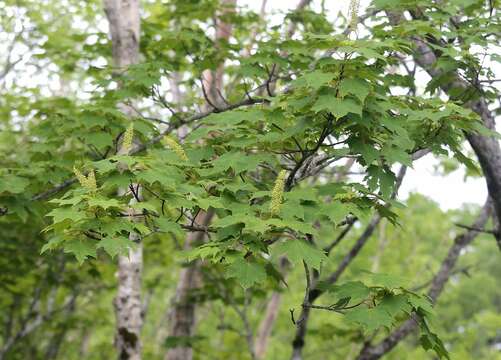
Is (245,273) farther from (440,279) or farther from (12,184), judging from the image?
(440,279)

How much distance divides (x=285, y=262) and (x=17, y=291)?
4291mm

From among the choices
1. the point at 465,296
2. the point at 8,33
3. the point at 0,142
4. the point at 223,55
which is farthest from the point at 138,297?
the point at 465,296

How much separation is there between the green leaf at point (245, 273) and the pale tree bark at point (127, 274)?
3887mm

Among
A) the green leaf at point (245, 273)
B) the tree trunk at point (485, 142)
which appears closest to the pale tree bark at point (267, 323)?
the tree trunk at point (485, 142)

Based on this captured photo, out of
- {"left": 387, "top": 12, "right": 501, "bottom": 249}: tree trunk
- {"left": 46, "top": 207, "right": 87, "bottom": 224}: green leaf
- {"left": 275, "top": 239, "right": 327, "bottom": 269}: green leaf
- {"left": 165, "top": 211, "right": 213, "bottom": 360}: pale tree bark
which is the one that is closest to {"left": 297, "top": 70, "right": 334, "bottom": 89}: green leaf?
{"left": 275, "top": 239, "right": 327, "bottom": 269}: green leaf

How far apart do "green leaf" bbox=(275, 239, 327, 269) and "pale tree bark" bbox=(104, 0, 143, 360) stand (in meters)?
4.01

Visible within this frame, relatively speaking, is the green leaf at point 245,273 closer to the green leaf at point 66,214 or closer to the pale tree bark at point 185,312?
the green leaf at point 66,214

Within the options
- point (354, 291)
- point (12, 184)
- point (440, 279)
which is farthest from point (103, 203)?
point (440, 279)

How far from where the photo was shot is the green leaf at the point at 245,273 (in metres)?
3.19

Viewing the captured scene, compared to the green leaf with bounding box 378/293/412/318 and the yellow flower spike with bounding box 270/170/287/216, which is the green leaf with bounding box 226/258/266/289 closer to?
the yellow flower spike with bounding box 270/170/287/216

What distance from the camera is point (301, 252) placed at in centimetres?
314

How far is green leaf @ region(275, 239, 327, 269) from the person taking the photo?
312 cm

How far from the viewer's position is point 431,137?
4.07 metres

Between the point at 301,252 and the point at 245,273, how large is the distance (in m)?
0.32
